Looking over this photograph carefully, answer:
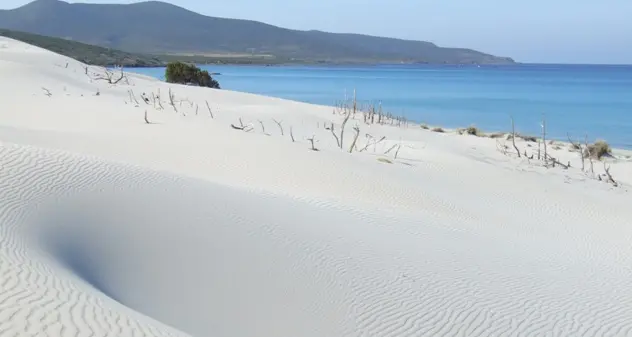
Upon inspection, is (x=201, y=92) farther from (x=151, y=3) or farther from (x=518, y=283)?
(x=151, y=3)

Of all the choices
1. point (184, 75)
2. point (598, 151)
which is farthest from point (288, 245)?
point (184, 75)

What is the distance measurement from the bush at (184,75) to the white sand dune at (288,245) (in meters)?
16.9

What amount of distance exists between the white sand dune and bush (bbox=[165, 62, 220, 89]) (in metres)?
16.9

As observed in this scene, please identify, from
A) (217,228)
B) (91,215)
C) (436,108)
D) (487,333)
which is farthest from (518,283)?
(436,108)

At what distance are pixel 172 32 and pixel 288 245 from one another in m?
163

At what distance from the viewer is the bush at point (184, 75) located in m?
27.4

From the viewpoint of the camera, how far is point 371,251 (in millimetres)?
5789

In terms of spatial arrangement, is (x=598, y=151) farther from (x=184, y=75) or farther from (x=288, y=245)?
(x=184, y=75)

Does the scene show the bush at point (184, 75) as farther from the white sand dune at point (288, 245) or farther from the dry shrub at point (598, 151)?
the white sand dune at point (288, 245)

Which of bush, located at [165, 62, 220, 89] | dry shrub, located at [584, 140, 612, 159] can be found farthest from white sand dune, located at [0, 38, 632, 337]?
bush, located at [165, 62, 220, 89]

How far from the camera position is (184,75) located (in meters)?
27.7

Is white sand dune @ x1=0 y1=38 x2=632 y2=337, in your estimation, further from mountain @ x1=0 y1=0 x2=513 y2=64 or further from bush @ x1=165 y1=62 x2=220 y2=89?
mountain @ x1=0 y1=0 x2=513 y2=64

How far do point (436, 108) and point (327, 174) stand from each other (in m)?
23.0

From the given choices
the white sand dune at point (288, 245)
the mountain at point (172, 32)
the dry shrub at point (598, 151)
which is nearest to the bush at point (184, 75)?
the dry shrub at point (598, 151)
